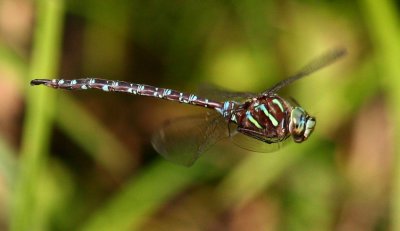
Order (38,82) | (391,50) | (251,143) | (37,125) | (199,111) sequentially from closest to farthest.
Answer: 1. (38,82)
2. (251,143)
3. (37,125)
4. (391,50)
5. (199,111)

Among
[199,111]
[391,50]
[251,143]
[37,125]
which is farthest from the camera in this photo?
[199,111]

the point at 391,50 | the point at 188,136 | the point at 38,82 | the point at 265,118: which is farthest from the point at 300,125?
the point at 38,82

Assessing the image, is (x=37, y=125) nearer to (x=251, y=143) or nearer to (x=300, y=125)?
(x=251, y=143)

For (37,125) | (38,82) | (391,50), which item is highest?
(391,50)

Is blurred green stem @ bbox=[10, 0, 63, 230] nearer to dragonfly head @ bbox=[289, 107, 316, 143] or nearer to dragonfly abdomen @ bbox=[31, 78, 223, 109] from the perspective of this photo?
dragonfly abdomen @ bbox=[31, 78, 223, 109]

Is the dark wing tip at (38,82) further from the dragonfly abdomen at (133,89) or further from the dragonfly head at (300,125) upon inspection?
the dragonfly head at (300,125)

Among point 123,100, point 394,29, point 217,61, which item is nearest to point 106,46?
point 123,100

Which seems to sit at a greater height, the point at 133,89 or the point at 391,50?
the point at 391,50

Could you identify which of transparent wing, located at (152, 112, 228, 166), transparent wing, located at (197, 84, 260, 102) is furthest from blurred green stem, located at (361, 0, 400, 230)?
transparent wing, located at (152, 112, 228, 166)
